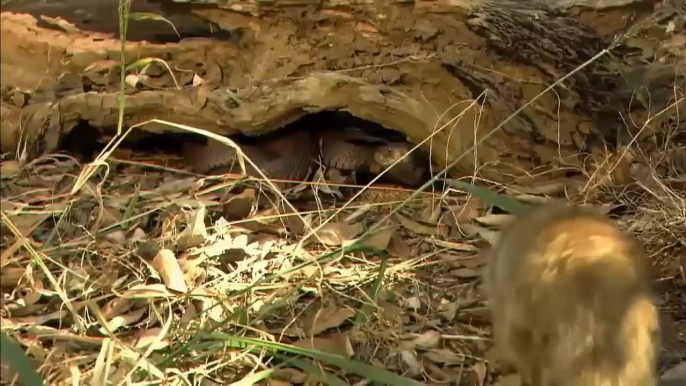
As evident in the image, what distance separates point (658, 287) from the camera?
1109 millimetres

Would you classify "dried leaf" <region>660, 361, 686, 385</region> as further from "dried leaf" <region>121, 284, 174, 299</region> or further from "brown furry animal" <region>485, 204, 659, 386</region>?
"dried leaf" <region>121, 284, 174, 299</region>

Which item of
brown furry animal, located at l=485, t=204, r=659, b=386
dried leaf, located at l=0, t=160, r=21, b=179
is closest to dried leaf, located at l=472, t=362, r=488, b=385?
brown furry animal, located at l=485, t=204, r=659, b=386

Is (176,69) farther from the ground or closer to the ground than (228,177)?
farther from the ground

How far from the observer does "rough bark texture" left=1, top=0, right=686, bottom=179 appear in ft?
4.46

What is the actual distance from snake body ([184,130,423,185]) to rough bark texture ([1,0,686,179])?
0.20ft

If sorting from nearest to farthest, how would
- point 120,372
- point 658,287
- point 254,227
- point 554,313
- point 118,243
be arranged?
point 554,313 < point 120,372 < point 658,287 < point 118,243 < point 254,227

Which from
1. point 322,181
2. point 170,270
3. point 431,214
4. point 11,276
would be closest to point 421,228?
point 431,214

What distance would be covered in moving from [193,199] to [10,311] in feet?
1.39

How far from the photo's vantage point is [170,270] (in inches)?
46.9

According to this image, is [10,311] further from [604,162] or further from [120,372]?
[604,162]

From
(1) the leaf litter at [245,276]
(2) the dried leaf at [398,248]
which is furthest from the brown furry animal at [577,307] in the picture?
(2) the dried leaf at [398,248]

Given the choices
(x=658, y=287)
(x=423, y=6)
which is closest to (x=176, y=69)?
(x=423, y=6)

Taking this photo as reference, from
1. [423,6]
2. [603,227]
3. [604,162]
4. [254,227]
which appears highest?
[423,6]

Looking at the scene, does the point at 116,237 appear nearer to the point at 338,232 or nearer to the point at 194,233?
the point at 194,233
